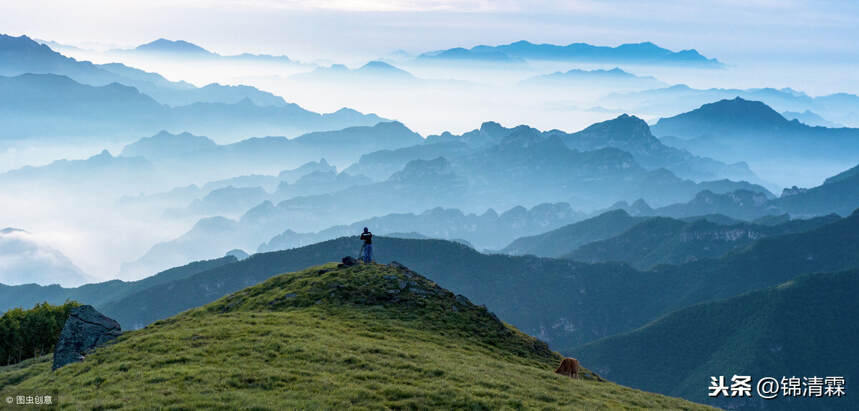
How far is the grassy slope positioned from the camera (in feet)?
119

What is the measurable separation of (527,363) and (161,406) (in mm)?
31402

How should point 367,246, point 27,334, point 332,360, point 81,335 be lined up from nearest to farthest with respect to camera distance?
point 332,360, point 81,335, point 367,246, point 27,334

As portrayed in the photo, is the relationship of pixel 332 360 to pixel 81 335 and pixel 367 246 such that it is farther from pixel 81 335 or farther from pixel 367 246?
pixel 367 246

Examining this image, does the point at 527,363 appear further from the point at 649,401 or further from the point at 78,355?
the point at 78,355

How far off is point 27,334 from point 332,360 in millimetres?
58938

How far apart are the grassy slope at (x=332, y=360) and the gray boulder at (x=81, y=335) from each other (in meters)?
1.66

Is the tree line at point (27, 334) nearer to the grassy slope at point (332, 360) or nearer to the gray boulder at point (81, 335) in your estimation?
the grassy slope at point (332, 360)

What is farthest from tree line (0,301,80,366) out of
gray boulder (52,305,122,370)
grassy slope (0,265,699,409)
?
gray boulder (52,305,122,370)

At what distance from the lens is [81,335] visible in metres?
53.0

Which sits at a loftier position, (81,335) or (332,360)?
(81,335)

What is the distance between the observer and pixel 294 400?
3456 cm

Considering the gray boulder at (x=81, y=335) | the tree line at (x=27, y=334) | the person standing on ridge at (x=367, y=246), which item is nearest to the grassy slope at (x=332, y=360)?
the gray boulder at (x=81, y=335)

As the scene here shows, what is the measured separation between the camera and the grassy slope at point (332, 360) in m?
36.2

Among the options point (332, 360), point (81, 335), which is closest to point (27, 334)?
point (81, 335)
